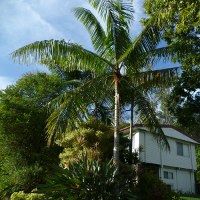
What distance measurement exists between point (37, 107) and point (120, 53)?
8253 millimetres

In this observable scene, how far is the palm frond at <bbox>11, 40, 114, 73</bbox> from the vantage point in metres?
8.26

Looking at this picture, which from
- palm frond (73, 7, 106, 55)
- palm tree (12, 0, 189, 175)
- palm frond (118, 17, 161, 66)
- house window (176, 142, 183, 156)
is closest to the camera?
palm tree (12, 0, 189, 175)

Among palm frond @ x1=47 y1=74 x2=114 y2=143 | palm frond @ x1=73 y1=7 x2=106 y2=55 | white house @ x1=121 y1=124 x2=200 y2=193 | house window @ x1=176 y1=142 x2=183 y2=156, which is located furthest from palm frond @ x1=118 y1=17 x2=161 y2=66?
house window @ x1=176 y1=142 x2=183 y2=156

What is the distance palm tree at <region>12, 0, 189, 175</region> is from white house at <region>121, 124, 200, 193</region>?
693 cm

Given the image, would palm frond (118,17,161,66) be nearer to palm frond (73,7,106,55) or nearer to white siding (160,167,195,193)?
palm frond (73,7,106,55)

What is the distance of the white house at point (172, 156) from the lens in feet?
55.5

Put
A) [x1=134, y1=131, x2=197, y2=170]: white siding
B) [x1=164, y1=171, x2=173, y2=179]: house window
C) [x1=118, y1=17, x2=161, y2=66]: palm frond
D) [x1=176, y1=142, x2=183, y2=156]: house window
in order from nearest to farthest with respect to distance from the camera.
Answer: [x1=118, y1=17, x2=161, y2=66]: palm frond → [x1=134, y1=131, x2=197, y2=170]: white siding → [x1=164, y1=171, x2=173, y2=179]: house window → [x1=176, y1=142, x2=183, y2=156]: house window

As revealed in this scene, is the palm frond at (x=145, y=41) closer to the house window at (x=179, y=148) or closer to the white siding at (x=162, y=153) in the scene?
the white siding at (x=162, y=153)

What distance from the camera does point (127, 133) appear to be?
17484 millimetres

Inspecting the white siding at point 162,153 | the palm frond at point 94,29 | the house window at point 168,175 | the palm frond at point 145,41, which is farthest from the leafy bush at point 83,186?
the house window at point 168,175

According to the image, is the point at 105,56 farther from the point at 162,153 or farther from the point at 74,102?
the point at 162,153

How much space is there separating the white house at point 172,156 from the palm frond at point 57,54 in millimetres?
8678

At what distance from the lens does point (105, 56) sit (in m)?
10.0

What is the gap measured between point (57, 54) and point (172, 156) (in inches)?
569
